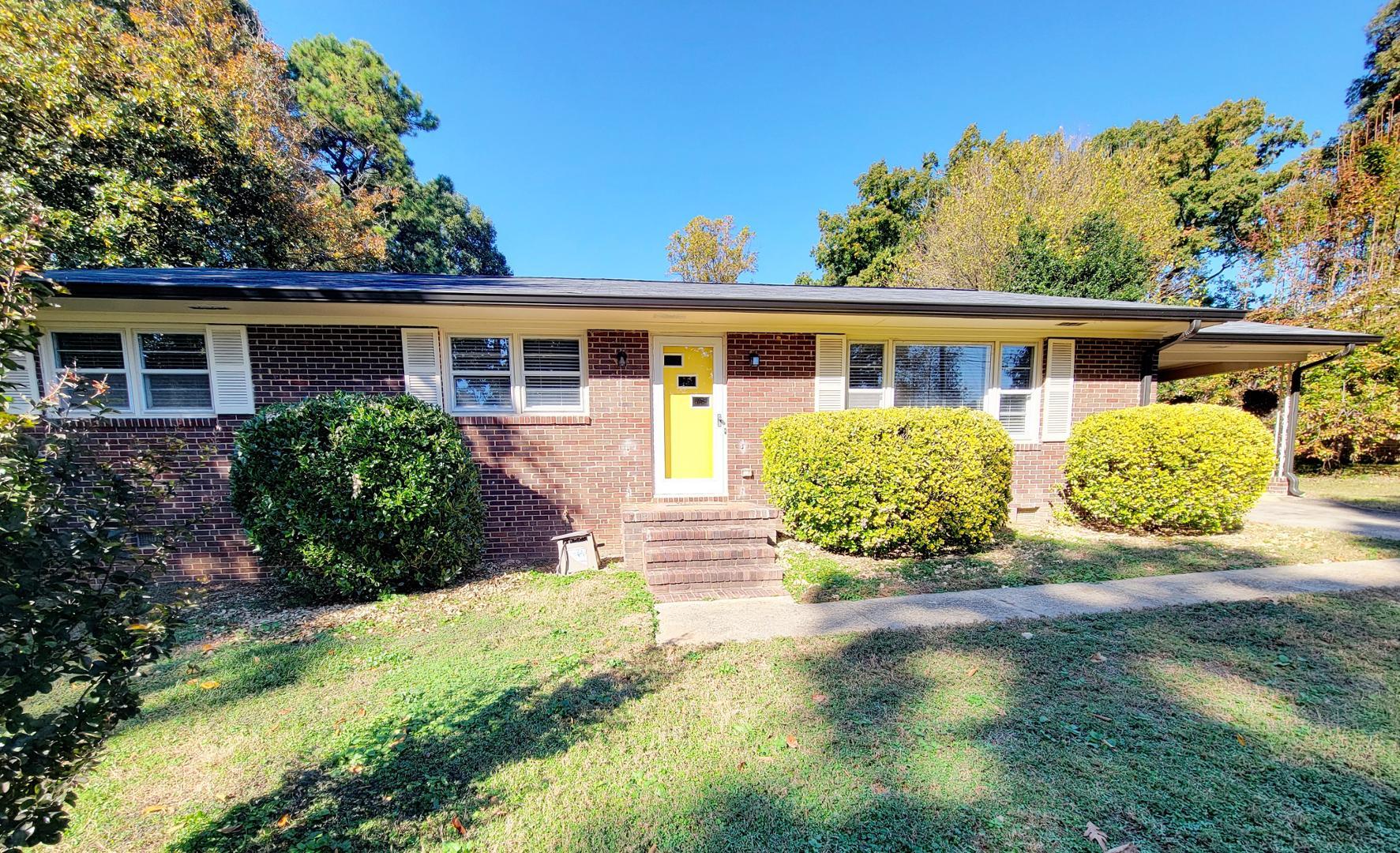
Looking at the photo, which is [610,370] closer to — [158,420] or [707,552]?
[707,552]

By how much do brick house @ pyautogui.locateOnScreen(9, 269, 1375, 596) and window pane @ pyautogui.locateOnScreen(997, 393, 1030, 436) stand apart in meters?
0.04

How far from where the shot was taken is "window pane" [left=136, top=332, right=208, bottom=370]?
5082 millimetres

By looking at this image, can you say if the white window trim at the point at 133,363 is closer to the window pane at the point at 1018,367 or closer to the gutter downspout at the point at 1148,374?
the window pane at the point at 1018,367

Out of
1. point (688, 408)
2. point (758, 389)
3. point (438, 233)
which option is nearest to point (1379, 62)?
point (758, 389)

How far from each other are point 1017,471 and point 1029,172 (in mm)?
13073

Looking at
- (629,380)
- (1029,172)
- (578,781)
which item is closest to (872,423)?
(629,380)

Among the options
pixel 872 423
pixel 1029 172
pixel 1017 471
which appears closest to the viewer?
pixel 872 423

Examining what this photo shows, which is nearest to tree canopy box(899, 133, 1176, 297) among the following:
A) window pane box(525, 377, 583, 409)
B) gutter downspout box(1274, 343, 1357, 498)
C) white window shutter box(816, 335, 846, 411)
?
gutter downspout box(1274, 343, 1357, 498)

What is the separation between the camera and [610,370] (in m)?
5.79

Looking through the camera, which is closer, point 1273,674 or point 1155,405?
point 1273,674

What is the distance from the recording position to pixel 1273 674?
8.96ft

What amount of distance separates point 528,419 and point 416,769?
12.7 ft

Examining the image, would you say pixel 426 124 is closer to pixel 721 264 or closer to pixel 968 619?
pixel 721 264

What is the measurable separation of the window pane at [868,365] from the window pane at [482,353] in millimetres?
4393
